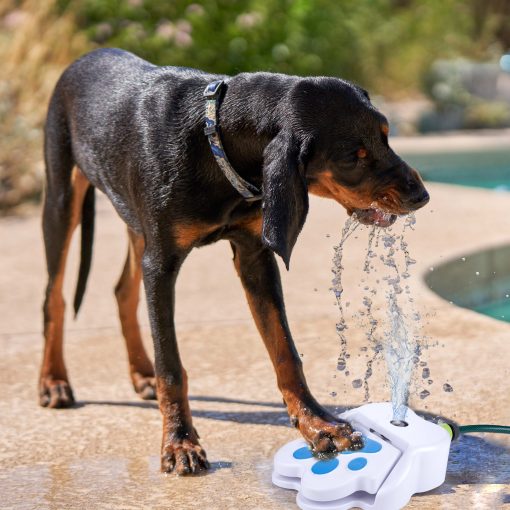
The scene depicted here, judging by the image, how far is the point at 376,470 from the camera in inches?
105

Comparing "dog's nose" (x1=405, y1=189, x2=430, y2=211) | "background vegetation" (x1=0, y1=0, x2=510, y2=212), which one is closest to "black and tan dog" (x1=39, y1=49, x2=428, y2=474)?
"dog's nose" (x1=405, y1=189, x2=430, y2=211)

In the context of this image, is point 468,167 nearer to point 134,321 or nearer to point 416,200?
point 134,321

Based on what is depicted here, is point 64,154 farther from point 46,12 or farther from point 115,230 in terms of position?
point 46,12

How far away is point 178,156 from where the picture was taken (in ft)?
9.72

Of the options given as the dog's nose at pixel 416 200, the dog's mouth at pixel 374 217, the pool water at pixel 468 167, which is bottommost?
the pool water at pixel 468 167

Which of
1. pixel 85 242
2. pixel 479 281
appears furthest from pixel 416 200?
pixel 479 281

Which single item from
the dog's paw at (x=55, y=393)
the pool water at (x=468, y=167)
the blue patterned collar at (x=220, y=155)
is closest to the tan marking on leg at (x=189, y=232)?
the blue patterned collar at (x=220, y=155)

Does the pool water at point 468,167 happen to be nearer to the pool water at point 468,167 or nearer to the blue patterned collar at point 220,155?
the pool water at point 468,167

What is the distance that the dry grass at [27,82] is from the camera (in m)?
8.41

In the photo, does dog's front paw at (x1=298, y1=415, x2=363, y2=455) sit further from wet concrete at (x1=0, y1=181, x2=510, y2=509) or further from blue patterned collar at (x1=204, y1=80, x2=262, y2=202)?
blue patterned collar at (x1=204, y1=80, x2=262, y2=202)

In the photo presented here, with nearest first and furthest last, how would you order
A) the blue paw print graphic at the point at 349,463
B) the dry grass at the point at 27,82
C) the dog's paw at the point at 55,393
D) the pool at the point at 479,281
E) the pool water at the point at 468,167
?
the blue paw print graphic at the point at 349,463 < the dog's paw at the point at 55,393 < the pool at the point at 479,281 < the dry grass at the point at 27,82 < the pool water at the point at 468,167

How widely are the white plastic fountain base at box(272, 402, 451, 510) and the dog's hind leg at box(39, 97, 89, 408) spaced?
1.22 metres

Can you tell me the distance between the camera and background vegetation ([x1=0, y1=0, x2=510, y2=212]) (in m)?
8.84

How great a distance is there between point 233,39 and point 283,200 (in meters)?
10.8
